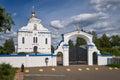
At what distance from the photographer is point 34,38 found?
57750 mm

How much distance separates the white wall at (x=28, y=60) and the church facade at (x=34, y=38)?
1051 inches

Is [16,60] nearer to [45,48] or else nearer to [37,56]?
[37,56]

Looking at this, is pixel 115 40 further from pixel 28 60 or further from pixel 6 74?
pixel 6 74

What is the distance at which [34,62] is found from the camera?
29.4 meters

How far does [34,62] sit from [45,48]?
93.7 ft

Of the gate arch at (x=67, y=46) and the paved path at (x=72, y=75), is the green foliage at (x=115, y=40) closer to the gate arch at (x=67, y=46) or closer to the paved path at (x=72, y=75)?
the gate arch at (x=67, y=46)

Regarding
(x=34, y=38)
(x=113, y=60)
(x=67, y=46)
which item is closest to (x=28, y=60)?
(x=67, y=46)

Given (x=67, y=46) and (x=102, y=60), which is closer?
(x=67, y=46)

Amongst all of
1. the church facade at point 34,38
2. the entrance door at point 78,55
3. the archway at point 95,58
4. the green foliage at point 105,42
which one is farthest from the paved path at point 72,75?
the green foliage at point 105,42

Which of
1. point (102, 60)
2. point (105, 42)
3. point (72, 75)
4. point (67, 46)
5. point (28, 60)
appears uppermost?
point (105, 42)

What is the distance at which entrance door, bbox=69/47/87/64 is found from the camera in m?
32.2

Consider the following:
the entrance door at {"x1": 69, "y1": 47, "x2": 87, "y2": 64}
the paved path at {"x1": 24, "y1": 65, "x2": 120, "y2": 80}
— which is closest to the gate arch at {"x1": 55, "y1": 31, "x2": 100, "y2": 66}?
the entrance door at {"x1": 69, "y1": 47, "x2": 87, "y2": 64}

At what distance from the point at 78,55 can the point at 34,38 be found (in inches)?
1062

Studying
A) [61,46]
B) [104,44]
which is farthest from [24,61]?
[104,44]
